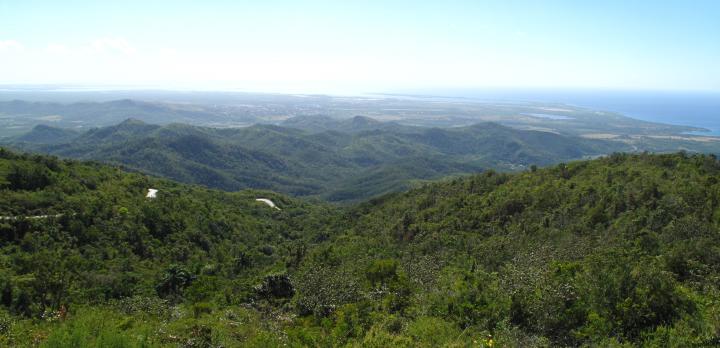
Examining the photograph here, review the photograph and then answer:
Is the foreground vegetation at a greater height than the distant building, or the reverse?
the foreground vegetation

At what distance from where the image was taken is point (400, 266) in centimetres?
2820

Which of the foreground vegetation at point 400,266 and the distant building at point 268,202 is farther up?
the foreground vegetation at point 400,266

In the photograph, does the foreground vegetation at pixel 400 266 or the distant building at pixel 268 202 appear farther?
the distant building at pixel 268 202

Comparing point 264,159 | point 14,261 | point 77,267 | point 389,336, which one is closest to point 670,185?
point 389,336

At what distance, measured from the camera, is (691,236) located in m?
22.0

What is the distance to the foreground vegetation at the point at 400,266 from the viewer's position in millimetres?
15000

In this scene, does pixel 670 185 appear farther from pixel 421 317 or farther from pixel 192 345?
pixel 192 345

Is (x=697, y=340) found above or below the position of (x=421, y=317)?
above

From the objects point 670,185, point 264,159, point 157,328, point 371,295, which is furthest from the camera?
point 264,159

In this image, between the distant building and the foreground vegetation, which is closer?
the foreground vegetation

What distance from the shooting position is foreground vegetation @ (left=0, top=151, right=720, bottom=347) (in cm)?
1500

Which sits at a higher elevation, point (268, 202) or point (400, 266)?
point (400, 266)

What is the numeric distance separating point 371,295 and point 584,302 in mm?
9922

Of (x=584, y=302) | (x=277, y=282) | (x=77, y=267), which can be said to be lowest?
(x=77, y=267)
